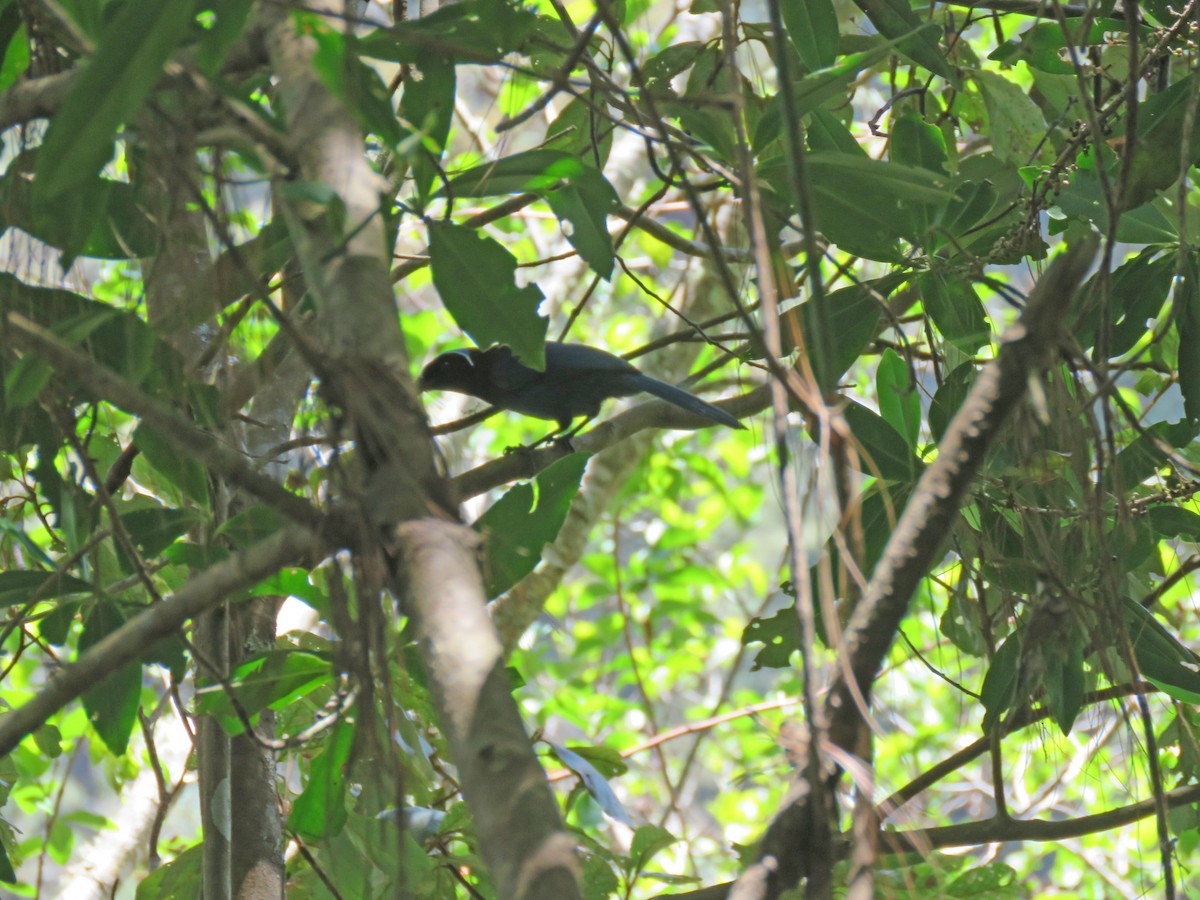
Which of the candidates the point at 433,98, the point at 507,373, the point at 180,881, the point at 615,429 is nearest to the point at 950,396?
the point at 615,429

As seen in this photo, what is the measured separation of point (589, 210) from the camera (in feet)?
5.55

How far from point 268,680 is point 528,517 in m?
0.45

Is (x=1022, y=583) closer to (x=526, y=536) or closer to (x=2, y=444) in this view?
(x=526, y=536)

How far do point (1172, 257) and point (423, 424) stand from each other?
1.67m

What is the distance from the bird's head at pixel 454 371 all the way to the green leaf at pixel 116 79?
319cm

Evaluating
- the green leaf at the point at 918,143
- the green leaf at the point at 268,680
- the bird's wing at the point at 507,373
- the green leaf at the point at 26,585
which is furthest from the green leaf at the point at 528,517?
the bird's wing at the point at 507,373

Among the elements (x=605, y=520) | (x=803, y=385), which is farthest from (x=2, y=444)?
(x=605, y=520)

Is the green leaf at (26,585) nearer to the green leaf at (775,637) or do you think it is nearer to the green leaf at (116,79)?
the green leaf at (116,79)

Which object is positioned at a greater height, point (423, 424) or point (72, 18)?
point (72, 18)

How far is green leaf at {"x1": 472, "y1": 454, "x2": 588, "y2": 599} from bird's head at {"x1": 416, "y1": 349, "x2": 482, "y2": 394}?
8.75ft

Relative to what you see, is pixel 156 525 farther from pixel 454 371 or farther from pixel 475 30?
pixel 454 371

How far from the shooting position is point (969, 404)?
0.91 metres

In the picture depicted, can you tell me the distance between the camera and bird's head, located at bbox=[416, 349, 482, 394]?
4.23 metres

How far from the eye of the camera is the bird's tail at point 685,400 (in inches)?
109
